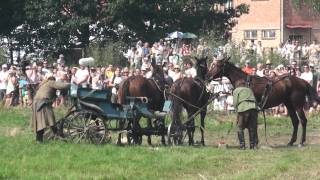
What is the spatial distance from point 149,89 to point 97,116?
2.06 metres

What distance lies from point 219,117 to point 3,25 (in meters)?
21.8

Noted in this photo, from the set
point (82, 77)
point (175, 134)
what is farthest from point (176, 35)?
point (175, 134)

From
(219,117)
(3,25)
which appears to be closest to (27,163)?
(219,117)

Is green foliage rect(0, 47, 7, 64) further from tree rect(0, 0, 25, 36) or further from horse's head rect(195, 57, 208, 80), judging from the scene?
horse's head rect(195, 57, 208, 80)

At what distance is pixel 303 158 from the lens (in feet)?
50.4

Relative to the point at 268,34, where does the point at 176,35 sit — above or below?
below

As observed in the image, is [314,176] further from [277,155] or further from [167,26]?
[167,26]

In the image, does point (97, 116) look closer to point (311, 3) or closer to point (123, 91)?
point (123, 91)

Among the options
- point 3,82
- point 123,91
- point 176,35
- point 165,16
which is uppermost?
point 165,16

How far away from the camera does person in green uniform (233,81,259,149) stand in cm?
1772

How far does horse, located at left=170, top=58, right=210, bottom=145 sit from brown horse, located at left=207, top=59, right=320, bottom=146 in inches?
12.8

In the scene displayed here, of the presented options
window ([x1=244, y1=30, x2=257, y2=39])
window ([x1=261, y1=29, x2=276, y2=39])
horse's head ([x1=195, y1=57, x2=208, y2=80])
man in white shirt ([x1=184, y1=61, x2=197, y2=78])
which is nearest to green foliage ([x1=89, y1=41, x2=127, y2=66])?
man in white shirt ([x1=184, y1=61, x2=197, y2=78])

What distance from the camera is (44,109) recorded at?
17.2m

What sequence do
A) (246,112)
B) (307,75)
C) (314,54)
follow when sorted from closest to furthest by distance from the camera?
(246,112) < (307,75) < (314,54)
